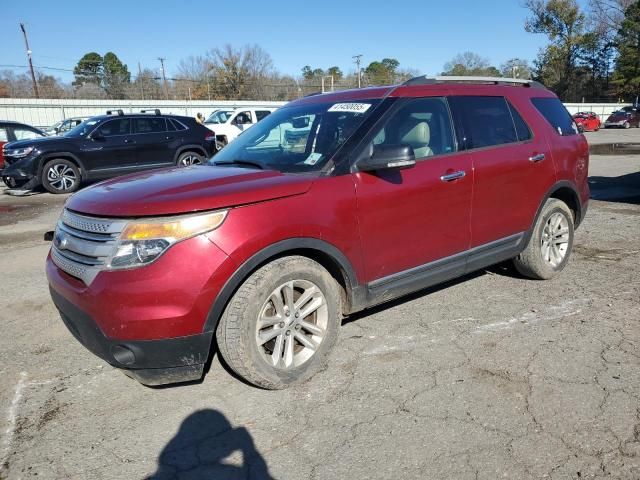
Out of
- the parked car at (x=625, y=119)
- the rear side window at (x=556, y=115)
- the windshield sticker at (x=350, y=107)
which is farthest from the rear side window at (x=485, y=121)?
the parked car at (x=625, y=119)

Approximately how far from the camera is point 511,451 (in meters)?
2.50

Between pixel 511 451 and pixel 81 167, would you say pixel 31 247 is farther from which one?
pixel 511 451

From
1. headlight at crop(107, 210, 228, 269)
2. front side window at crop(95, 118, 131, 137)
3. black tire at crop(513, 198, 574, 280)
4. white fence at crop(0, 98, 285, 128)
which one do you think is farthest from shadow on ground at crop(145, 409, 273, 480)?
white fence at crop(0, 98, 285, 128)

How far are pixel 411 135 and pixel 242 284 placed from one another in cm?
172

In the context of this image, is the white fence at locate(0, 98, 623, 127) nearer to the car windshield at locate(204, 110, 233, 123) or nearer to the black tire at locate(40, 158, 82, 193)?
the car windshield at locate(204, 110, 233, 123)

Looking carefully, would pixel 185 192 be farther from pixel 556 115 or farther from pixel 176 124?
pixel 176 124

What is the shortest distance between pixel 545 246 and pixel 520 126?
1193mm

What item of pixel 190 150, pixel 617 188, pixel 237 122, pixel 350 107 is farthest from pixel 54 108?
pixel 350 107

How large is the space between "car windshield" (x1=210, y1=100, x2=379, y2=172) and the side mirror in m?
0.24

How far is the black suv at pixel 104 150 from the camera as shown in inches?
455

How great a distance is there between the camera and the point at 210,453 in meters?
2.58

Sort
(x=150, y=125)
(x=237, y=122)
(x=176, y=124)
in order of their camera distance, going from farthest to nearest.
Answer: (x=237, y=122) → (x=176, y=124) → (x=150, y=125)

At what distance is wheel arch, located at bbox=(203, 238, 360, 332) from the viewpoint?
2783 mm

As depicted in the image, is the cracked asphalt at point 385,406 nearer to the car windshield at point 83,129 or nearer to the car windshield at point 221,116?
the car windshield at point 83,129
